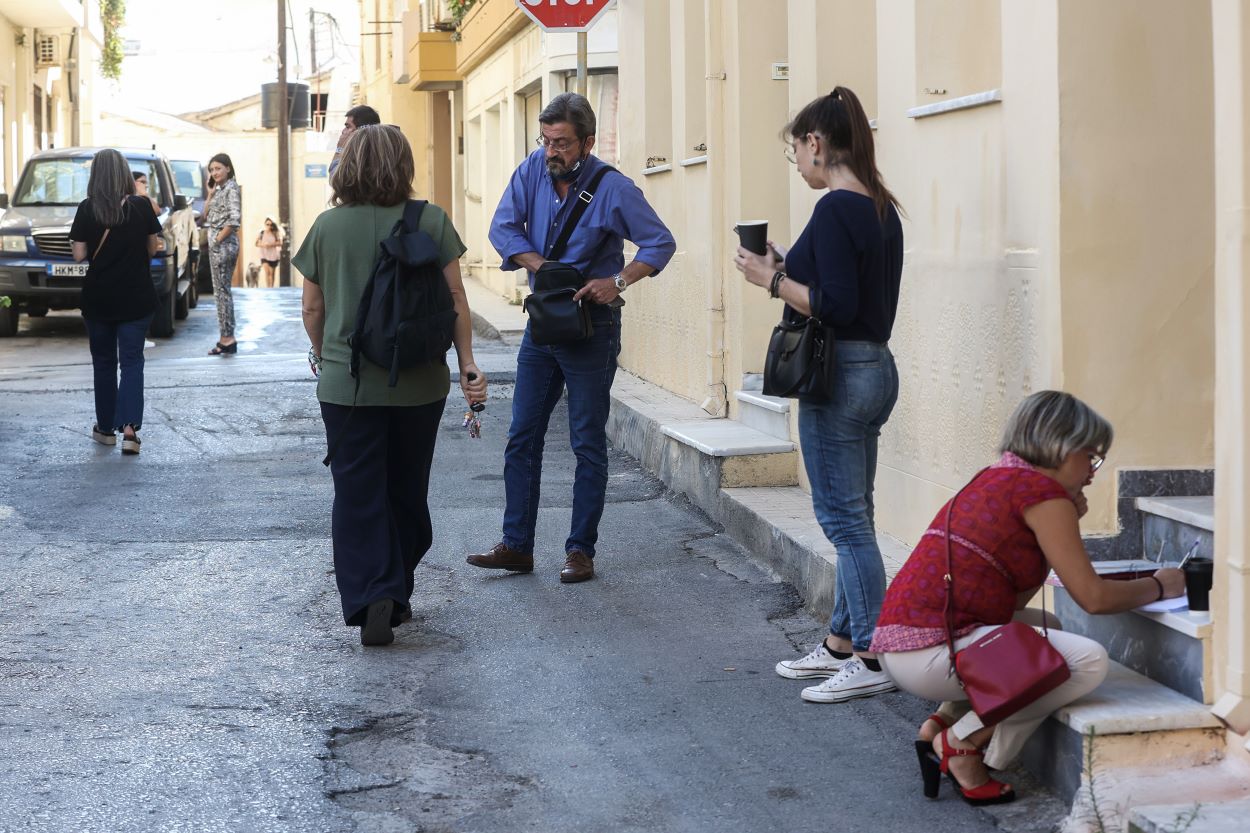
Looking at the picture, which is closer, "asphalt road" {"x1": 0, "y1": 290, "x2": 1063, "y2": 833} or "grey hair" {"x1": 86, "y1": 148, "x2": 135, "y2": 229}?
"asphalt road" {"x1": 0, "y1": 290, "x2": 1063, "y2": 833}

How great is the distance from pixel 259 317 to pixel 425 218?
16011 mm

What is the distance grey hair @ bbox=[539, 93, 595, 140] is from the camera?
270 inches

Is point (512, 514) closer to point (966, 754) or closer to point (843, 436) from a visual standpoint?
point (843, 436)

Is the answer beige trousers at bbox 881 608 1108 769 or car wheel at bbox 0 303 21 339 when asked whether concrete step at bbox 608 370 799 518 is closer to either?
beige trousers at bbox 881 608 1108 769

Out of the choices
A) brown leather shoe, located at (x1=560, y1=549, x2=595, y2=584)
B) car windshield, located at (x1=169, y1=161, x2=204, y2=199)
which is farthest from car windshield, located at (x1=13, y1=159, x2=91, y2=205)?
brown leather shoe, located at (x1=560, y1=549, x2=595, y2=584)

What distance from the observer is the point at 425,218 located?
19.7 ft

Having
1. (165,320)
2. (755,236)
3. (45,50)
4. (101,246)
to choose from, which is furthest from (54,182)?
(755,236)

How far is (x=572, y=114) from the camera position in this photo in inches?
271

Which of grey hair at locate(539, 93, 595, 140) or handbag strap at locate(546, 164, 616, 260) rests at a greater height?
grey hair at locate(539, 93, 595, 140)

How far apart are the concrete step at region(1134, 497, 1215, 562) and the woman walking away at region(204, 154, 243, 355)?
11828 mm

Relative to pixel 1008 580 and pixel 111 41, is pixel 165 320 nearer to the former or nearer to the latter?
pixel 1008 580

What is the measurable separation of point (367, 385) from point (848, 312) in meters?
1.80

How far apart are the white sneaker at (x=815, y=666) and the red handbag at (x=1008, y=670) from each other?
4.15ft

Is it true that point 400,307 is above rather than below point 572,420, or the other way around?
above
